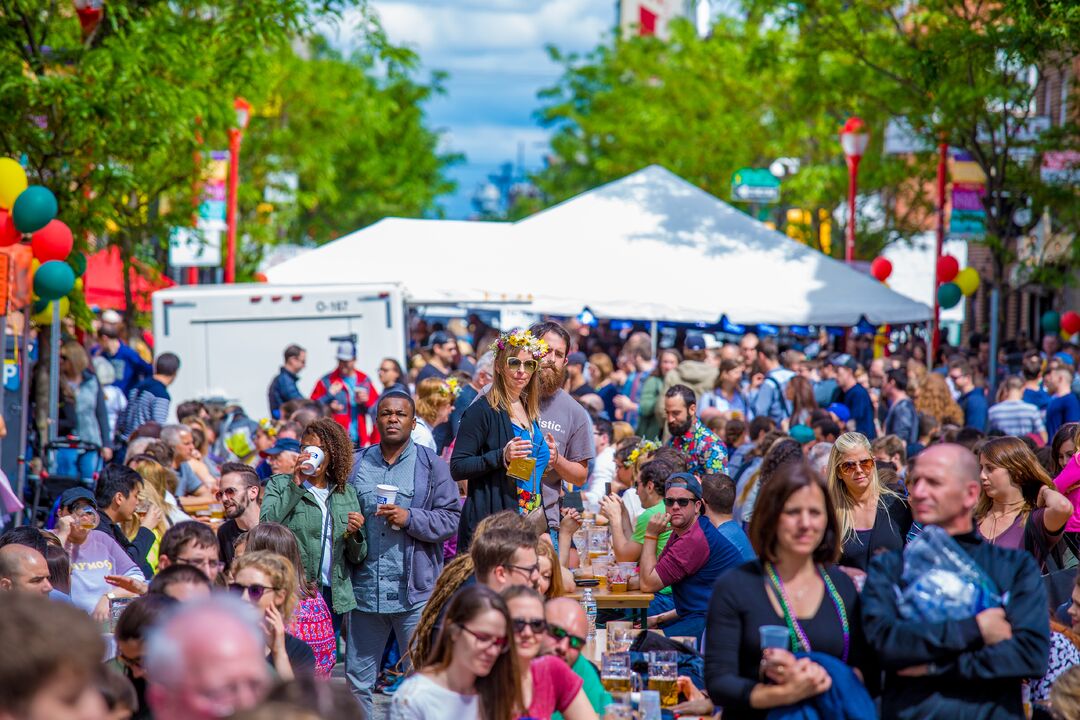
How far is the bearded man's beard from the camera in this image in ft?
27.1

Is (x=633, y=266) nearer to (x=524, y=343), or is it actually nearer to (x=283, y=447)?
(x=283, y=447)

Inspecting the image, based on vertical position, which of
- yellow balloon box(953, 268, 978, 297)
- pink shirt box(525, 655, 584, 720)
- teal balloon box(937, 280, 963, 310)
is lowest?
pink shirt box(525, 655, 584, 720)

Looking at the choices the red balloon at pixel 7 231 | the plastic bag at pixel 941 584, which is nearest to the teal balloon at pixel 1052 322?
the red balloon at pixel 7 231

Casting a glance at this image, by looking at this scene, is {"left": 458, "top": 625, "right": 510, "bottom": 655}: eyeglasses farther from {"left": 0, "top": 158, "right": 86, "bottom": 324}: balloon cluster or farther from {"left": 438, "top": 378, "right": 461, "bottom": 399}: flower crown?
{"left": 0, "top": 158, "right": 86, "bottom": 324}: balloon cluster

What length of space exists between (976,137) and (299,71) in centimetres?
2023

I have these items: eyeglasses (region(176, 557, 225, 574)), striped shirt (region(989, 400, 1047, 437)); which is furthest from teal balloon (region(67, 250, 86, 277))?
striped shirt (region(989, 400, 1047, 437))

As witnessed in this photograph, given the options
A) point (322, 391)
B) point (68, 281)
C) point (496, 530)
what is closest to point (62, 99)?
point (68, 281)

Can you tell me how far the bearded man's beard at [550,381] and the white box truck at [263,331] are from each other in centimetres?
928

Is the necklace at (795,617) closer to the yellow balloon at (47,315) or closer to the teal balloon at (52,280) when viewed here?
the teal balloon at (52,280)

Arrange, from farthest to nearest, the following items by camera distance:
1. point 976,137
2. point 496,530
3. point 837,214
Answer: point 837,214
point 976,137
point 496,530

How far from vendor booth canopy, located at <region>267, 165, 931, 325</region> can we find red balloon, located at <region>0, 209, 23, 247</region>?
880 cm

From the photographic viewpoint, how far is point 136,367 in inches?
706

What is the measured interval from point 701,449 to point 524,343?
9.23 feet

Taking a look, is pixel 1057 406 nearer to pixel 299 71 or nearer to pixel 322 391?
pixel 322 391
